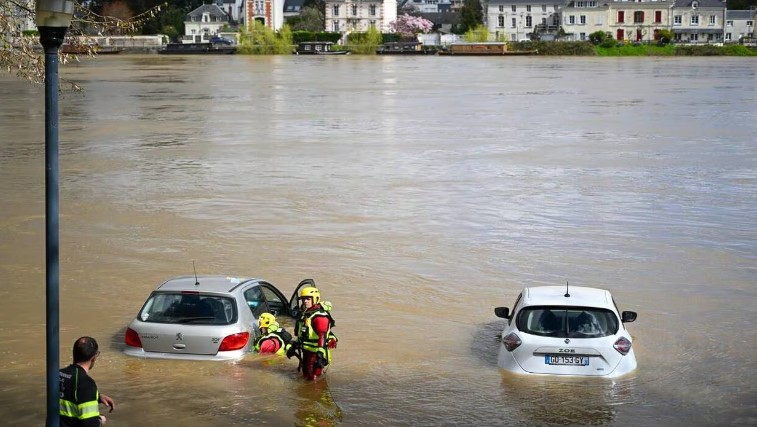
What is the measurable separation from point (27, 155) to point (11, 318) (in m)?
20.2

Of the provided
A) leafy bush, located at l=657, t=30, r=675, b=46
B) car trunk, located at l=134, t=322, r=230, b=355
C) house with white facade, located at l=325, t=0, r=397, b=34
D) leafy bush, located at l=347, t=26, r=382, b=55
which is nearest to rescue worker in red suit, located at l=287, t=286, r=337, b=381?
car trunk, located at l=134, t=322, r=230, b=355

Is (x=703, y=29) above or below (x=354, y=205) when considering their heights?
above

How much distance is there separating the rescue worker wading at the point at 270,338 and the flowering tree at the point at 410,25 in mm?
150222

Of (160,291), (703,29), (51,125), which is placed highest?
(703,29)

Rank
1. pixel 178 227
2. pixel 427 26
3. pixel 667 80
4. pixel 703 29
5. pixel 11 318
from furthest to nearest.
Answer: pixel 427 26 → pixel 703 29 → pixel 667 80 → pixel 178 227 → pixel 11 318

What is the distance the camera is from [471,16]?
16300 centimetres

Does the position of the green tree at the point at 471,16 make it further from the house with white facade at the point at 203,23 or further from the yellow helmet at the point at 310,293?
the yellow helmet at the point at 310,293

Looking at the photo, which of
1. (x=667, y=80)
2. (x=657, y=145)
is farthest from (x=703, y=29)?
(x=657, y=145)

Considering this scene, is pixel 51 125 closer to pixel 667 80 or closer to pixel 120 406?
pixel 120 406

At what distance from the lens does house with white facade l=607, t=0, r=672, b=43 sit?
147 m

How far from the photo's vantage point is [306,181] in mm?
30812

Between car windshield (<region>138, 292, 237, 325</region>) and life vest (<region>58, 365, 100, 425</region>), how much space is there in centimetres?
437

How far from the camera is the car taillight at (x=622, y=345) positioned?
497 inches

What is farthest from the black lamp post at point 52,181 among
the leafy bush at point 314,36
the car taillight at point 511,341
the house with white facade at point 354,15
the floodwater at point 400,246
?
the house with white facade at point 354,15
